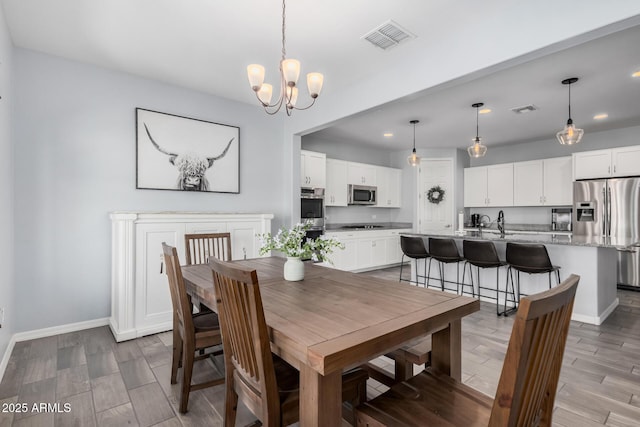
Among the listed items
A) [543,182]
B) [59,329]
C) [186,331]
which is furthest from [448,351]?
[543,182]

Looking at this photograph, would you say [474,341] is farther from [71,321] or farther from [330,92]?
[71,321]

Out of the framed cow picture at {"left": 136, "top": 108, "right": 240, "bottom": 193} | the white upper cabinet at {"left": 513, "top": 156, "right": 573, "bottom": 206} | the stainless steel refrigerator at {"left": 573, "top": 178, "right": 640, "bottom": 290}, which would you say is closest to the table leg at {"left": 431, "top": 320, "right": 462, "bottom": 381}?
the framed cow picture at {"left": 136, "top": 108, "right": 240, "bottom": 193}

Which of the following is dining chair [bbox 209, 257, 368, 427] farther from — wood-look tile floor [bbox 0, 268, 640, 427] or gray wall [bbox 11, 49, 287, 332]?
gray wall [bbox 11, 49, 287, 332]

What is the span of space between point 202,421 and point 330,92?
11.3 feet

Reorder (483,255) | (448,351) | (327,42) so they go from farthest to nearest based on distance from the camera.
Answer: (483,255)
(327,42)
(448,351)

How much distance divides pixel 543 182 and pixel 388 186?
2.91 meters

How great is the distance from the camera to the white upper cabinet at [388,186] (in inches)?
273

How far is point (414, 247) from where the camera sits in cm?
433

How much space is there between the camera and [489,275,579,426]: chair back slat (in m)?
0.77

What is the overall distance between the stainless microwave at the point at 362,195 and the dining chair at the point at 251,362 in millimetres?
4992

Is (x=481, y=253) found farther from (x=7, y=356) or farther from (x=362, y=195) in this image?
(x=7, y=356)

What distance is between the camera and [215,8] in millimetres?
2316

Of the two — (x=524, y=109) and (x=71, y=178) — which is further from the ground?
(x=524, y=109)

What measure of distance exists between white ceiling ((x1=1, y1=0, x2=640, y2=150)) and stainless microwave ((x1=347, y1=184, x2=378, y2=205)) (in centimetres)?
245
